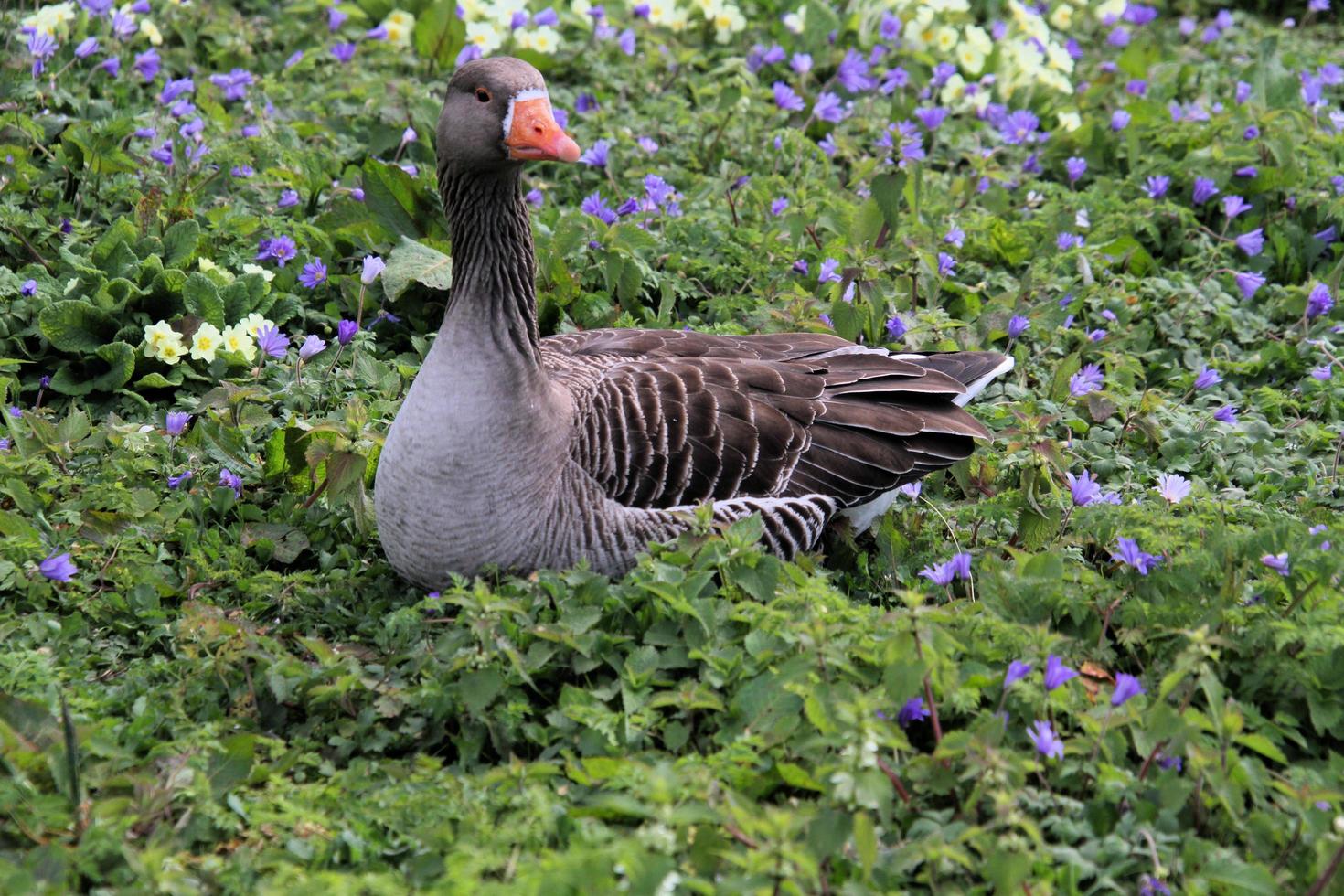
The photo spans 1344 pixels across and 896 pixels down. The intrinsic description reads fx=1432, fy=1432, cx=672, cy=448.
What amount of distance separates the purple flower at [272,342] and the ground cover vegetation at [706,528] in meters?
0.07

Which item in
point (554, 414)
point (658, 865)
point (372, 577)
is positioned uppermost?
point (554, 414)

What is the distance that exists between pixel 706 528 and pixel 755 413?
79cm

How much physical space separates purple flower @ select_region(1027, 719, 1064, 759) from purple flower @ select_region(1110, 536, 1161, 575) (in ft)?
2.94

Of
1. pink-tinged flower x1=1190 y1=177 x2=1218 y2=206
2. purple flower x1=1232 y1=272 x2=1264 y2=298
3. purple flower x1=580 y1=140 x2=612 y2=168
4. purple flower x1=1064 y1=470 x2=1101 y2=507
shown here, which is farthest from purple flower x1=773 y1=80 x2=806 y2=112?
purple flower x1=1064 y1=470 x2=1101 y2=507

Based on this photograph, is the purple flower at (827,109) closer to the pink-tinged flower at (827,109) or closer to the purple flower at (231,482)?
the pink-tinged flower at (827,109)

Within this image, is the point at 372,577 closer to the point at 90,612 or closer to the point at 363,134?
the point at 90,612

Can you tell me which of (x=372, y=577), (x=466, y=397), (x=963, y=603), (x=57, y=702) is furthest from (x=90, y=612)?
(x=963, y=603)

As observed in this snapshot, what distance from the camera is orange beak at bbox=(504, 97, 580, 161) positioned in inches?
193

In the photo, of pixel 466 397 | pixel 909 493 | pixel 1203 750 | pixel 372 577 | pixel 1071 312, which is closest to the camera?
pixel 1203 750

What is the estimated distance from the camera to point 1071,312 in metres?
7.41

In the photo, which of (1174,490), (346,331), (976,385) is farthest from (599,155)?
(1174,490)

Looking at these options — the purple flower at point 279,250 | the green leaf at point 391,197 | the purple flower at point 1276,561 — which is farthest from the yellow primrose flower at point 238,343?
the purple flower at point 1276,561

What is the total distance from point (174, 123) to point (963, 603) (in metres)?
5.19

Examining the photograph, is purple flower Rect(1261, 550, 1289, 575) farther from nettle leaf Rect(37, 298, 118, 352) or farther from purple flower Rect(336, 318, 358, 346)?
nettle leaf Rect(37, 298, 118, 352)
